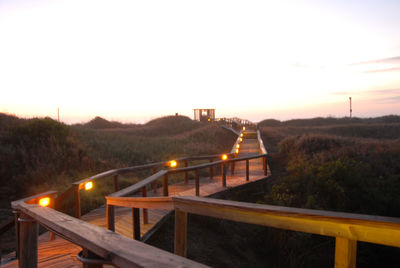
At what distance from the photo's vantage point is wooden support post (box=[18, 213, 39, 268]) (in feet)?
8.05

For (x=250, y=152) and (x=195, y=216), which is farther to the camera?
(x=250, y=152)

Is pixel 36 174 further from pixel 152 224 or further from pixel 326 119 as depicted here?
pixel 326 119

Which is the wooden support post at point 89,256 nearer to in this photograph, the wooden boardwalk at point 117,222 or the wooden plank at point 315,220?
the wooden plank at point 315,220

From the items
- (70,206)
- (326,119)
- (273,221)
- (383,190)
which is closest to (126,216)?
(70,206)

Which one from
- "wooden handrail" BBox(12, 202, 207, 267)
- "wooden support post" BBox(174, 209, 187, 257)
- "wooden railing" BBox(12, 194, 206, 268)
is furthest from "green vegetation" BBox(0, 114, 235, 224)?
"wooden handrail" BBox(12, 202, 207, 267)

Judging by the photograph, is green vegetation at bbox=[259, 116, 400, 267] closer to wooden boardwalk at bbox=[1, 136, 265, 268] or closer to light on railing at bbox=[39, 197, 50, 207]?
wooden boardwalk at bbox=[1, 136, 265, 268]

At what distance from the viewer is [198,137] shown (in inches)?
1080

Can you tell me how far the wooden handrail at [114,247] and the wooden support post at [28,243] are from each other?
0.69 m

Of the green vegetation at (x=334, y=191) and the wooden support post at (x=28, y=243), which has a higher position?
the wooden support post at (x=28, y=243)

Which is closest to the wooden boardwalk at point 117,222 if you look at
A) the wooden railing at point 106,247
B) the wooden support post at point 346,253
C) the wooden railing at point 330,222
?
the wooden railing at point 106,247

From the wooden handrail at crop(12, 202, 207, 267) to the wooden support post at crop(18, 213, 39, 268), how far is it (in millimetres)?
685

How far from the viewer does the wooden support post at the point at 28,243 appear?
2455 mm

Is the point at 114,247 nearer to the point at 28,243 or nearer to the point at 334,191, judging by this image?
the point at 28,243

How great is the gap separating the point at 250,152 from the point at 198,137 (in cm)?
1096
